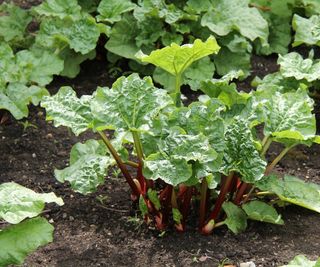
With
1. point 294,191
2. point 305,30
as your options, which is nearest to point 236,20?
point 305,30

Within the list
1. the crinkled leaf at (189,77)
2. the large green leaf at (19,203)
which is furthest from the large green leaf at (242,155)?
the crinkled leaf at (189,77)

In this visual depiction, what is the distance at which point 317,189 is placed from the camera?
11.5ft

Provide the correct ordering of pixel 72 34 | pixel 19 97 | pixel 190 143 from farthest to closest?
1. pixel 72 34
2. pixel 19 97
3. pixel 190 143

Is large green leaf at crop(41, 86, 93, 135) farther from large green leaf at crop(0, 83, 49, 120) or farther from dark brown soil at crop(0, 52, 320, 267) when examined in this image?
large green leaf at crop(0, 83, 49, 120)

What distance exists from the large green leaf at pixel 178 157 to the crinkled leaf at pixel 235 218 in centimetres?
34

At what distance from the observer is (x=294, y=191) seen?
3.42 meters

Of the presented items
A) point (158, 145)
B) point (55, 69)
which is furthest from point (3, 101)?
point (158, 145)

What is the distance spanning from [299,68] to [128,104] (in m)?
1.28

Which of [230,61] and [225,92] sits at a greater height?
[225,92]

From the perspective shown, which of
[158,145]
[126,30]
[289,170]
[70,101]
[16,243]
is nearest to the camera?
[16,243]

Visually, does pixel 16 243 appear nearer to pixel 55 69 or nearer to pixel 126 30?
pixel 55 69

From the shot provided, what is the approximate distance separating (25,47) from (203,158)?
2.13m

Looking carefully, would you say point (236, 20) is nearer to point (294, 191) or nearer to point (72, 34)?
point (72, 34)

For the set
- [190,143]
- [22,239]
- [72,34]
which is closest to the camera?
[22,239]
